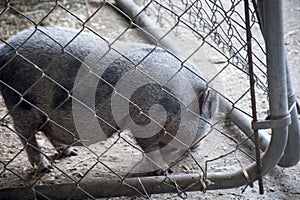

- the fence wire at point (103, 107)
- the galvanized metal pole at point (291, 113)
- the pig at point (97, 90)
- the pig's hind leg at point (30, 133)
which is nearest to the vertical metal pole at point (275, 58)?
the galvanized metal pole at point (291, 113)

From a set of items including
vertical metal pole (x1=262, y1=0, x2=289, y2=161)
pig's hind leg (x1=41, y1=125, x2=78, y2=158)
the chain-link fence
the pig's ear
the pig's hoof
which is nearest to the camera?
vertical metal pole (x1=262, y1=0, x2=289, y2=161)

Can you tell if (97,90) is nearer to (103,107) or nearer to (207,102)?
(103,107)

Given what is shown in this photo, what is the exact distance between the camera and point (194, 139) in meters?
2.74

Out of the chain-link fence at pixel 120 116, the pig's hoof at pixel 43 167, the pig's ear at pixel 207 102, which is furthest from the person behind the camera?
the pig's hoof at pixel 43 167

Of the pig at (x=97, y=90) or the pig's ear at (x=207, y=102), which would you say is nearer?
the pig at (x=97, y=90)

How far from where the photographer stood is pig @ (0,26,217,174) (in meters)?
2.48

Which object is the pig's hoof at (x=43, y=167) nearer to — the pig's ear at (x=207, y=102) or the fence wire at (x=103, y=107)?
the fence wire at (x=103, y=107)

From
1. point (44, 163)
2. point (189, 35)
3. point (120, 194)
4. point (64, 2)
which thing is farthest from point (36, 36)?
point (64, 2)

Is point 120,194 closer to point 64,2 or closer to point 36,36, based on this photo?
point 36,36

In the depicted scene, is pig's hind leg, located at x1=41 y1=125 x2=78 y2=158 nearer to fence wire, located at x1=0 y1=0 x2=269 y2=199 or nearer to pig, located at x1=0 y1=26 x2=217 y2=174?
fence wire, located at x1=0 y1=0 x2=269 y2=199

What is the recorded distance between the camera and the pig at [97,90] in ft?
8.14

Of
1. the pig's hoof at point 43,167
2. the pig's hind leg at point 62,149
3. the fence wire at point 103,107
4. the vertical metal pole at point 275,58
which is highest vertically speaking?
the vertical metal pole at point 275,58

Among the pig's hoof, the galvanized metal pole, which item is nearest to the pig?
the pig's hoof

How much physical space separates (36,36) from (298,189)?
1479 millimetres
